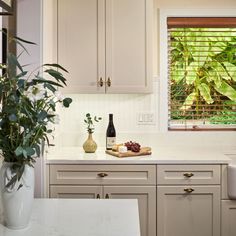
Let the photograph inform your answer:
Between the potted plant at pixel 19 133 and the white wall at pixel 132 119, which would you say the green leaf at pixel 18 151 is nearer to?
the potted plant at pixel 19 133

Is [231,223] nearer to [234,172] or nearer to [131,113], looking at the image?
[234,172]

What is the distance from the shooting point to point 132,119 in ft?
10.3

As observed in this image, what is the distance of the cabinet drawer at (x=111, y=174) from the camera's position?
253cm

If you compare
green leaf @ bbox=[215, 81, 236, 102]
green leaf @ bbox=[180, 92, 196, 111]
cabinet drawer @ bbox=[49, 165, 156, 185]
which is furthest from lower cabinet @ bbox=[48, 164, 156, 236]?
green leaf @ bbox=[215, 81, 236, 102]

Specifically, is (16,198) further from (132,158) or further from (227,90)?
(227,90)

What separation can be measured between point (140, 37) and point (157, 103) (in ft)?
2.08

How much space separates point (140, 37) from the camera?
111 inches

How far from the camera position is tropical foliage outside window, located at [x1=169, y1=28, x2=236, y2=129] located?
3156mm

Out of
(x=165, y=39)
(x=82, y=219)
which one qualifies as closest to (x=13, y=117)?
(x=82, y=219)

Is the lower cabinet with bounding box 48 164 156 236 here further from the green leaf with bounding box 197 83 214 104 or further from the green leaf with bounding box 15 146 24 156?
the green leaf with bounding box 15 146 24 156

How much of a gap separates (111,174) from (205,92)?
1229mm

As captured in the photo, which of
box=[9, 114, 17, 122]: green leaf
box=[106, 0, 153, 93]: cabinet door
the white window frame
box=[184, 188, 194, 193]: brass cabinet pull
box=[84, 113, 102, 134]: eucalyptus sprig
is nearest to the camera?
box=[9, 114, 17, 122]: green leaf

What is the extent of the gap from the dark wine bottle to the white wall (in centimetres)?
15

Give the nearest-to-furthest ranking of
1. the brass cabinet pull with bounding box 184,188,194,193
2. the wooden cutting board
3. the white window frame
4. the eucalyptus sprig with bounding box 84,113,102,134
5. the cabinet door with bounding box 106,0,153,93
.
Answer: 1. the brass cabinet pull with bounding box 184,188,194,193
2. the wooden cutting board
3. the cabinet door with bounding box 106,0,153,93
4. the eucalyptus sprig with bounding box 84,113,102,134
5. the white window frame
